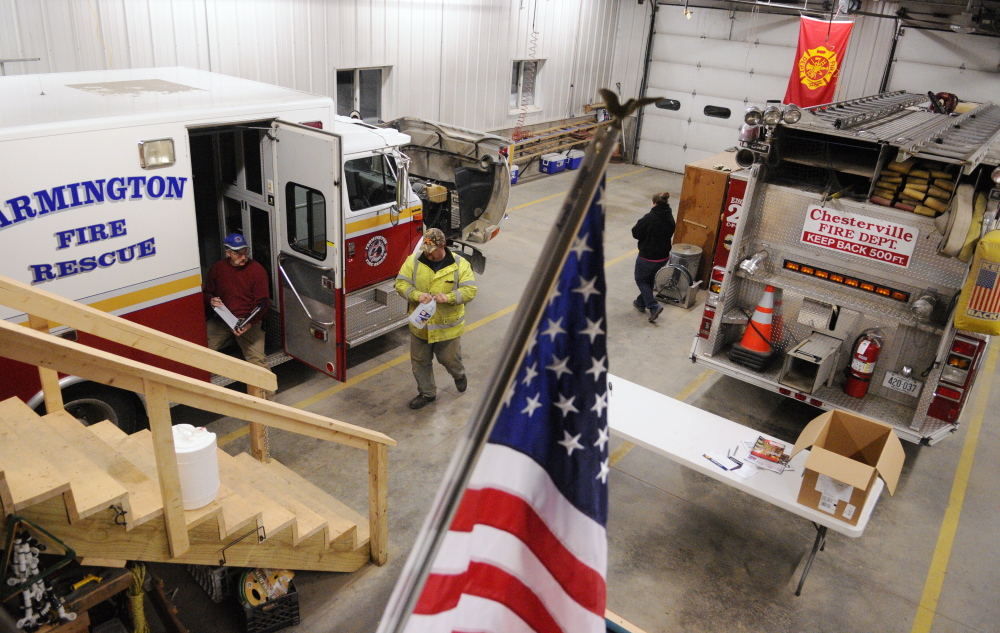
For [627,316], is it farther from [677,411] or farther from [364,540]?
[364,540]

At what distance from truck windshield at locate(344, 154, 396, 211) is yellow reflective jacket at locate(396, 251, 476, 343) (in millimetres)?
1255

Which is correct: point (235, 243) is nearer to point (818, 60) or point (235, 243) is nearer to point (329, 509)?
point (329, 509)

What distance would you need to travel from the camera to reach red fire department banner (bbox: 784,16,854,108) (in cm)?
1481

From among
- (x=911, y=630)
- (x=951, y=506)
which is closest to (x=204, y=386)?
(x=911, y=630)

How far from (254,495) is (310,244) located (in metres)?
3.40

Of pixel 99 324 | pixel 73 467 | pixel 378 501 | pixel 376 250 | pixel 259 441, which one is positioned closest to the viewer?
pixel 73 467

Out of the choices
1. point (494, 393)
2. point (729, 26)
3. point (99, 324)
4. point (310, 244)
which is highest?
point (729, 26)

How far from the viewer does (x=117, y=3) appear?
33.8ft

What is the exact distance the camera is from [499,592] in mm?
2363

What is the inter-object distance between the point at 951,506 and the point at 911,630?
214cm

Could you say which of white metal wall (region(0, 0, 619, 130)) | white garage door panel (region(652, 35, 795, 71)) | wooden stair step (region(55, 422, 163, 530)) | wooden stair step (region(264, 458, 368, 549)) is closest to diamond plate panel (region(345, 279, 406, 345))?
wooden stair step (region(264, 458, 368, 549))

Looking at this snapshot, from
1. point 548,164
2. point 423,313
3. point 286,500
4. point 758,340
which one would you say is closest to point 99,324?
point 286,500

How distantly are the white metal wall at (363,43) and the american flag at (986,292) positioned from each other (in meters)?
10.4

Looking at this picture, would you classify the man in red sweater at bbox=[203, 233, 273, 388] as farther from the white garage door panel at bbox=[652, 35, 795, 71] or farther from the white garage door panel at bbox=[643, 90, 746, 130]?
the white garage door panel at bbox=[652, 35, 795, 71]
